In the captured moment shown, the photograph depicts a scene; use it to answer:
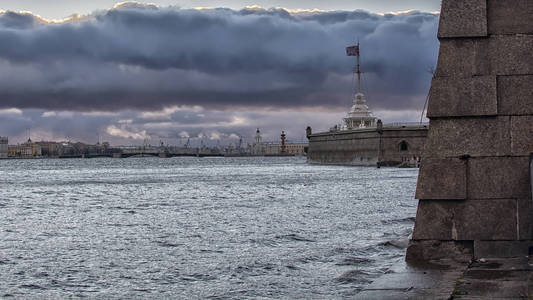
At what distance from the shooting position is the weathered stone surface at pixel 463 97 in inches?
335

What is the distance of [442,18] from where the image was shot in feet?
28.7

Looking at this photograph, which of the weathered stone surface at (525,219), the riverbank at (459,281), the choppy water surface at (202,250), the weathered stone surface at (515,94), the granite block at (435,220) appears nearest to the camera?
the riverbank at (459,281)

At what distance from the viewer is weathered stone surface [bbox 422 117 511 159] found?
846 cm

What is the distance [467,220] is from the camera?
8492 millimetres

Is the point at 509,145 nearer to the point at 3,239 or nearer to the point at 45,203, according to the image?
the point at 3,239

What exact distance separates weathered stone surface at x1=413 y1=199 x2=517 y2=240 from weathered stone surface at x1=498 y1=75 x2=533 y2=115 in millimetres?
1161

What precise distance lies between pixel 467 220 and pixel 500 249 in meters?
0.53

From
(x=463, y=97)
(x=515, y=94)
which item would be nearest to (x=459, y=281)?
(x=463, y=97)

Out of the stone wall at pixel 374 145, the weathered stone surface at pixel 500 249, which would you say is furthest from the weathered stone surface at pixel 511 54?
the stone wall at pixel 374 145

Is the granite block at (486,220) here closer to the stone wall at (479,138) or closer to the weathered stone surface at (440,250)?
the stone wall at (479,138)

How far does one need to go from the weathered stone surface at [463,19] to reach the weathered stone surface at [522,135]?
3.97ft

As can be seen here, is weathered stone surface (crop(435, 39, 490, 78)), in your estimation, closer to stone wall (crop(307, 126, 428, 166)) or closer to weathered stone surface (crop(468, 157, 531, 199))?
weathered stone surface (crop(468, 157, 531, 199))

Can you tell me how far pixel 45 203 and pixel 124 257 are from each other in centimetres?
2083

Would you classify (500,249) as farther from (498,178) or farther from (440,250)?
(498,178)
